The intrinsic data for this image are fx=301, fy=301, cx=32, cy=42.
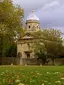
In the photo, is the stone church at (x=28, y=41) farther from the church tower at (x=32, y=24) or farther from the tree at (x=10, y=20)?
the tree at (x=10, y=20)

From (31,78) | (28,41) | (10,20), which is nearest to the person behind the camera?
(31,78)

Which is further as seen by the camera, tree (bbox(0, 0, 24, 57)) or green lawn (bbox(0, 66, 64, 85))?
tree (bbox(0, 0, 24, 57))

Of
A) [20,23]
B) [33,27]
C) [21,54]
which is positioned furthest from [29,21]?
[20,23]

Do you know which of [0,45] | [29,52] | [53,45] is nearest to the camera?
[0,45]

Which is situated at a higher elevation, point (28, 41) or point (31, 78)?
point (28, 41)

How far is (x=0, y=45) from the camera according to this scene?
56125 millimetres

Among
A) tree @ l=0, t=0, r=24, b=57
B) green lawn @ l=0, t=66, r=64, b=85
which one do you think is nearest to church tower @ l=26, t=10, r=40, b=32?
tree @ l=0, t=0, r=24, b=57

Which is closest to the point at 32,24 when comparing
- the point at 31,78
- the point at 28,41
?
the point at 28,41

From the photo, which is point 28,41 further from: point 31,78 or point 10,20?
point 31,78

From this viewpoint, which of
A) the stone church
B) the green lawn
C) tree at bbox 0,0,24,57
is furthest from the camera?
the stone church

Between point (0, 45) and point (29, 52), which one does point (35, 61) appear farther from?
point (29, 52)

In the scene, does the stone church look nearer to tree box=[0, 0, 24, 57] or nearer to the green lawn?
tree box=[0, 0, 24, 57]

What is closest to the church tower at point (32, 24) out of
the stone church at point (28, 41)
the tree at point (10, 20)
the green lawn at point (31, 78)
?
the stone church at point (28, 41)

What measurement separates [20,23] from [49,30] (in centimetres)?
2767
